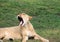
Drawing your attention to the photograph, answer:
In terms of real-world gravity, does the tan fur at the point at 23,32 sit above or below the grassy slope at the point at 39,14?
above

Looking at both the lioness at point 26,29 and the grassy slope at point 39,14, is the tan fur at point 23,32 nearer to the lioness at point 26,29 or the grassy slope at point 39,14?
the lioness at point 26,29

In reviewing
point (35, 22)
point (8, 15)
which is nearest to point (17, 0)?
point (8, 15)

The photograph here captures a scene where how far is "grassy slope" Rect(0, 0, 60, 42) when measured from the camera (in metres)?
10.7

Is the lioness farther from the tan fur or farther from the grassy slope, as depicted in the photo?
the grassy slope

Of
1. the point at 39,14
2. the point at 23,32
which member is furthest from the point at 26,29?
the point at 39,14

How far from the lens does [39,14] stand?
14.3 meters

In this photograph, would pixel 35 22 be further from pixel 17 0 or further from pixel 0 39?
pixel 17 0

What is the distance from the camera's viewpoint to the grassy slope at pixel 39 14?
35.1 ft

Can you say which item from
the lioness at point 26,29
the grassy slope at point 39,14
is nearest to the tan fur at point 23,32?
the lioness at point 26,29

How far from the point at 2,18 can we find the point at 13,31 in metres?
3.98

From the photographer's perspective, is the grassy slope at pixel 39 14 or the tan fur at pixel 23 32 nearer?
the tan fur at pixel 23 32

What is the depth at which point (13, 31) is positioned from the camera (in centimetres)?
938

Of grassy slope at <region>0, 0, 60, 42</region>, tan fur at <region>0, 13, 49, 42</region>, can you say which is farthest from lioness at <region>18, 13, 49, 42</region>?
grassy slope at <region>0, 0, 60, 42</region>

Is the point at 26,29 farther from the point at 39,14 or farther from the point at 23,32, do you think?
the point at 39,14
